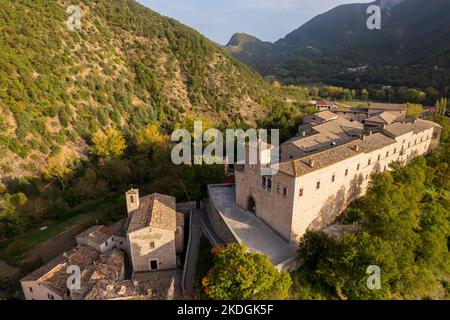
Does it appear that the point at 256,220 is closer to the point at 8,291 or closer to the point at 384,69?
the point at 8,291

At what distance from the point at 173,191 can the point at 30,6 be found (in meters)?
52.7

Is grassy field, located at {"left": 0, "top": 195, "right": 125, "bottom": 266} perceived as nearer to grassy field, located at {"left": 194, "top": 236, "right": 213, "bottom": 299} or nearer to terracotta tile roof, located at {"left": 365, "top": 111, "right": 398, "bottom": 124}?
grassy field, located at {"left": 194, "top": 236, "right": 213, "bottom": 299}

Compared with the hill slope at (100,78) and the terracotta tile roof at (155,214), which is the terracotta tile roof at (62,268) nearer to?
the terracotta tile roof at (155,214)

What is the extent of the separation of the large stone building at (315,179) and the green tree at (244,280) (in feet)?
19.1

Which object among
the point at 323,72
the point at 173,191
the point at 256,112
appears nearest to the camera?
the point at 173,191

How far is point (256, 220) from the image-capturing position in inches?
1171

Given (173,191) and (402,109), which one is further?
(402,109)

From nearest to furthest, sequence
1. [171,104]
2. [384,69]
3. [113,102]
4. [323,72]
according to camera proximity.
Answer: [113,102] < [171,104] < [384,69] < [323,72]

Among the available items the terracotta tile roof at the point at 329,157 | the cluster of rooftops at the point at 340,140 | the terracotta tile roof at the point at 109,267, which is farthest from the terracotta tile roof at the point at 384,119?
the terracotta tile roof at the point at 109,267

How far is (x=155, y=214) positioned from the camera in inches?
1151

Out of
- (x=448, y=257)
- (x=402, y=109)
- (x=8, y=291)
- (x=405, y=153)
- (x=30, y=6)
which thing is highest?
(x=30, y=6)

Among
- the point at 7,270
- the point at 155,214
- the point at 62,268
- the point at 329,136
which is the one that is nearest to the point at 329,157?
the point at 329,136
